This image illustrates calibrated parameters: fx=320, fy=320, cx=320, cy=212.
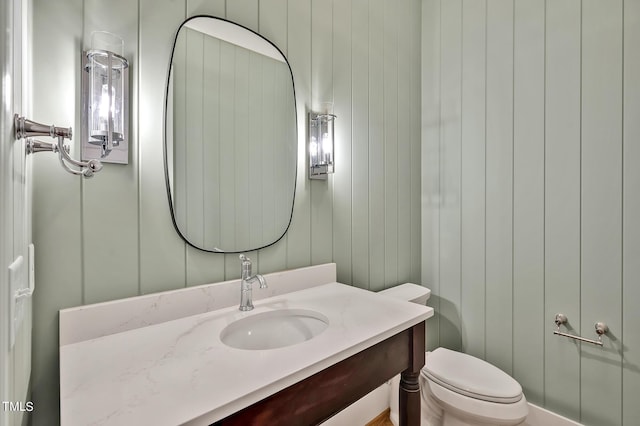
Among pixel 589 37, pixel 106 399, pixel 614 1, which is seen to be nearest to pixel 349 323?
pixel 106 399

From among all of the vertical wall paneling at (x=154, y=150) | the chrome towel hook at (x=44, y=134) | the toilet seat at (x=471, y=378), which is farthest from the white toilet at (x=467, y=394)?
the chrome towel hook at (x=44, y=134)

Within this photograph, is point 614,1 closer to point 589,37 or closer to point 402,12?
point 589,37

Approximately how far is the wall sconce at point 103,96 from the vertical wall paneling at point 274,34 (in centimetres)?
61

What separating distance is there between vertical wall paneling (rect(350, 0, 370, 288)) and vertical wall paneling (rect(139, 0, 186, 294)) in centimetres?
91

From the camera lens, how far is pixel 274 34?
4.47 ft

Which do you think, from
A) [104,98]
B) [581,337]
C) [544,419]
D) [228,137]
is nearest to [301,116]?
[228,137]

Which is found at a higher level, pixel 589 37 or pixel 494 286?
pixel 589 37

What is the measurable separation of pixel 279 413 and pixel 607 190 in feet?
5.52

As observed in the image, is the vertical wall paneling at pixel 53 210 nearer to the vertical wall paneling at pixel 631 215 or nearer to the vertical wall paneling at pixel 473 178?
the vertical wall paneling at pixel 473 178

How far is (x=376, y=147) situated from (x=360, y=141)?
0.14 m

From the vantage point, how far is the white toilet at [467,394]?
1316 millimetres

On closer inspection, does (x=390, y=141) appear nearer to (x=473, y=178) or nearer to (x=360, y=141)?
(x=360, y=141)

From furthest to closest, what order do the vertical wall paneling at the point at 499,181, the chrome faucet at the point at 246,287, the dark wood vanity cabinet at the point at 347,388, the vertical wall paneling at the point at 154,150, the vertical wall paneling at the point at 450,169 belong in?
the vertical wall paneling at the point at 450,169
the vertical wall paneling at the point at 499,181
the chrome faucet at the point at 246,287
the vertical wall paneling at the point at 154,150
the dark wood vanity cabinet at the point at 347,388

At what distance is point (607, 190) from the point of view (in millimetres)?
1465
